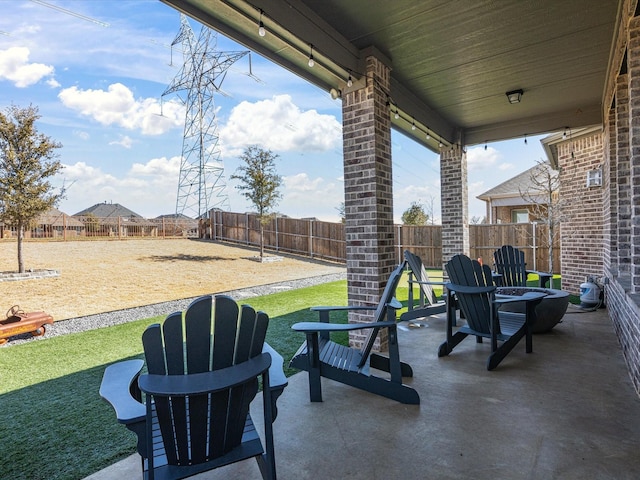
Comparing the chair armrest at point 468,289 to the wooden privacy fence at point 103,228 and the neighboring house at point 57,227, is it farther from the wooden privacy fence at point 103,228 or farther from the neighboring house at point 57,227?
the neighboring house at point 57,227

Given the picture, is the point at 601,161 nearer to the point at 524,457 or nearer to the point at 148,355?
the point at 524,457

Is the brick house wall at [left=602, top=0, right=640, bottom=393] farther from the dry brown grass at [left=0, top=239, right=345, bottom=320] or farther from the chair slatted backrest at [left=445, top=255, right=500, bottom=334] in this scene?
the dry brown grass at [left=0, top=239, right=345, bottom=320]

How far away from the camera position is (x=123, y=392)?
61.6 inches

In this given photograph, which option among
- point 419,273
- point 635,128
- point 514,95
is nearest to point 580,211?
A: point 514,95

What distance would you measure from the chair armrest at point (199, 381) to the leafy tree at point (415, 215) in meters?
18.8

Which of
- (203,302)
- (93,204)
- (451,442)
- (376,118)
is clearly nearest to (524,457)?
(451,442)

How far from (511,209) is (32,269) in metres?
17.7

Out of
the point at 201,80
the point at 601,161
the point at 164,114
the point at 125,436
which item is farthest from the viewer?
the point at 201,80

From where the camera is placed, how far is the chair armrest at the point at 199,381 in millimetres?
1363

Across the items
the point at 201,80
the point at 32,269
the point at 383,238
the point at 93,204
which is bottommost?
the point at 32,269

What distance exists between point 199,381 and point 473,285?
10.0ft

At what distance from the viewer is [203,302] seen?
1.50m

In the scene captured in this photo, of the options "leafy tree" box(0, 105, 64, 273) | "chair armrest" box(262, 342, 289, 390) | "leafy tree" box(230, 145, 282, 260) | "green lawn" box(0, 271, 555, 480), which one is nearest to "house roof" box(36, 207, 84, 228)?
"leafy tree" box(0, 105, 64, 273)

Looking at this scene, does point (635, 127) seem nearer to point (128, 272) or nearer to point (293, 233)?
point (128, 272)
